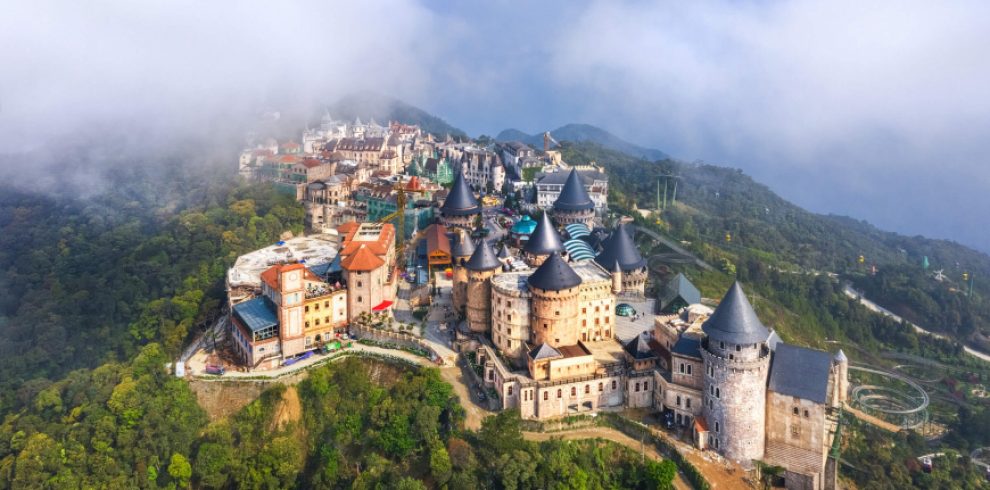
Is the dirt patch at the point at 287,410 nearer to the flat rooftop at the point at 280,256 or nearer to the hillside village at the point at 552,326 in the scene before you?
the hillside village at the point at 552,326

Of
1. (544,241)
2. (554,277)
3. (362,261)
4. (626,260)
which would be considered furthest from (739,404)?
(362,261)

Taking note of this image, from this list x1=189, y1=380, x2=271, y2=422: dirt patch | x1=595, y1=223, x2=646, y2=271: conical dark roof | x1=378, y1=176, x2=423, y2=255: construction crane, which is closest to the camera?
x1=189, y1=380, x2=271, y2=422: dirt patch

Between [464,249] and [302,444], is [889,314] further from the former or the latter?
[302,444]

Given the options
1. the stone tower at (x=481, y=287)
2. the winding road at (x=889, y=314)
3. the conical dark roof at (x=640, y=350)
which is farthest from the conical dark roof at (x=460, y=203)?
the winding road at (x=889, y=314)

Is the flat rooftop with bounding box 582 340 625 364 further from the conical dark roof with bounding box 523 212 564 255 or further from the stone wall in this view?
the conical dark roof with bounding box 523 212 564 255

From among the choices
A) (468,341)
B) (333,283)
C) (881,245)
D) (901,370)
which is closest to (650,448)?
(468,341)

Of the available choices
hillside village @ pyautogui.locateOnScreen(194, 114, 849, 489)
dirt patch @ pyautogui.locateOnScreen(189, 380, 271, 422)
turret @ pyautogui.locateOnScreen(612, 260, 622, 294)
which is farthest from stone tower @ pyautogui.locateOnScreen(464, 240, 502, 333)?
dirt patch @ pyautogui.locateOnScreen(189, 380, 271, 422)
